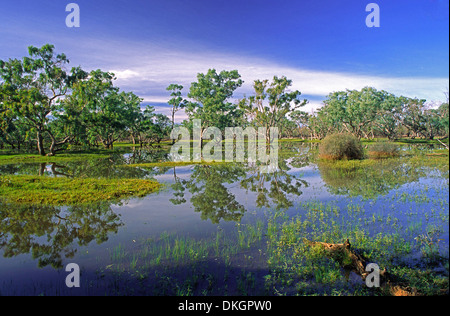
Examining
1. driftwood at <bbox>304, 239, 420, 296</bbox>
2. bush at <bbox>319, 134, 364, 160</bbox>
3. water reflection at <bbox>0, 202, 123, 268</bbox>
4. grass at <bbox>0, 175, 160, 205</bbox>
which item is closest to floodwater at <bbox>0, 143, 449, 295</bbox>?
water reflection at <bbox>0, 202, 123, 268</bbox>

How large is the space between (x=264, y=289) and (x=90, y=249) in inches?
223

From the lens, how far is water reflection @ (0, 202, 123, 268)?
27.5 ft

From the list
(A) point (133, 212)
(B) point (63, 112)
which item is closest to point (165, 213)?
(A) point (133, 212)

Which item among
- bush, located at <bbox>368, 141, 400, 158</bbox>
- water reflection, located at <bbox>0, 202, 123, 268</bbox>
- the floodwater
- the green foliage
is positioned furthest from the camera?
the green foliage

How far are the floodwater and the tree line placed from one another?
4.72 meters

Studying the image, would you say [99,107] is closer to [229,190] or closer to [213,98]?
Answer: [213,98]

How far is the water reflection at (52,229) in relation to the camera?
8391 mm

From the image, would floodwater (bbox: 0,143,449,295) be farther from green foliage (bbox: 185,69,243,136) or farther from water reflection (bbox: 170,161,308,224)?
green foliage (bbox: 185,69,243,136)

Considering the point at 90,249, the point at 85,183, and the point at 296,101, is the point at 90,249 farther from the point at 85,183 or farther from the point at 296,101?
the point at 296,101

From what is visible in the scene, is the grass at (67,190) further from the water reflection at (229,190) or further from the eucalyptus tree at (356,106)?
the eucalyptus tree at (356,106)

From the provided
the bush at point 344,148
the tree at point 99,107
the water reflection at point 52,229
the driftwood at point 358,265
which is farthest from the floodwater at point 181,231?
the tree at point 99,107

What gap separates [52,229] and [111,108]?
156 ft

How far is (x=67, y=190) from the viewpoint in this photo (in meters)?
15.7
